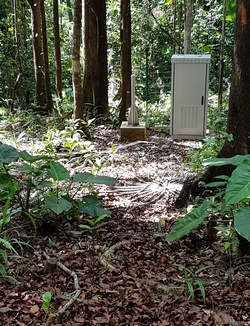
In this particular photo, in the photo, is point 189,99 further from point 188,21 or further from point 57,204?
point 57,204

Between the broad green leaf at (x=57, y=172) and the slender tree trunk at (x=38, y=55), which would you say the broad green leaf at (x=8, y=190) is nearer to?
the broad green leaf at (x=57, y=172)

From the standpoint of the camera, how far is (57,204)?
351cm

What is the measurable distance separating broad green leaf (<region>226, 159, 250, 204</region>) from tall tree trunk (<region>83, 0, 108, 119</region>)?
22.6ft

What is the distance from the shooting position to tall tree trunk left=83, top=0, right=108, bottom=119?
9344 millimetres

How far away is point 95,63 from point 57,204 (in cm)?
660

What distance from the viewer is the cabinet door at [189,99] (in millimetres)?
7832

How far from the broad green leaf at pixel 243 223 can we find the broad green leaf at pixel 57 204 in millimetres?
1566

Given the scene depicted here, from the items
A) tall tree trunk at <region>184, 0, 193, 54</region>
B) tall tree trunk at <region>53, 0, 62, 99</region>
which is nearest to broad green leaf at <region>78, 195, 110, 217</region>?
tall tree trunk at <region>53, 0, 62, 99</region>

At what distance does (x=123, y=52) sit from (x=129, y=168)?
148 inches

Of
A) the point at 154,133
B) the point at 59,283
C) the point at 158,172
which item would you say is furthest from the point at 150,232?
the point at 154,133

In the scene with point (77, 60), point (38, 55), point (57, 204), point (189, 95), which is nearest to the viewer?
point (57, 204)

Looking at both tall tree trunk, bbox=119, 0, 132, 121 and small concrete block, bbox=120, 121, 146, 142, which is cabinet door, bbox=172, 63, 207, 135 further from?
tall tree trunk, bbox=119, 0, 132, 121

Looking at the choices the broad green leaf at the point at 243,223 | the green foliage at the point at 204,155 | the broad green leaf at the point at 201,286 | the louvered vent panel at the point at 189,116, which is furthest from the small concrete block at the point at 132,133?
the broad green leaf at the point at 243,223

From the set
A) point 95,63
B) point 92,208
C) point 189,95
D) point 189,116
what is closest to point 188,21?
point 95,63
